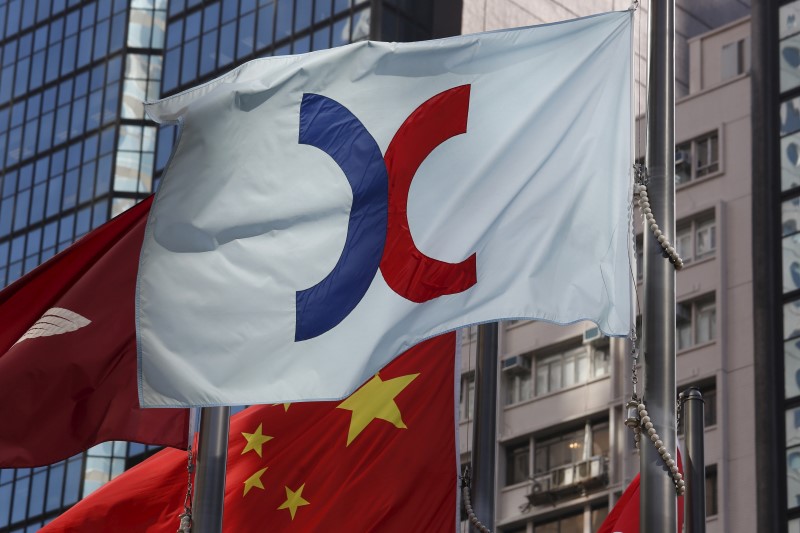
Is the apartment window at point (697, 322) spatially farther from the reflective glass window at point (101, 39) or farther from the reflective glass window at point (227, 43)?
the reflective glass window at point (101, 39)

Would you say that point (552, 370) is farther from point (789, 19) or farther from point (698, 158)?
point (789, 19)

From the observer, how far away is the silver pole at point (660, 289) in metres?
13.2

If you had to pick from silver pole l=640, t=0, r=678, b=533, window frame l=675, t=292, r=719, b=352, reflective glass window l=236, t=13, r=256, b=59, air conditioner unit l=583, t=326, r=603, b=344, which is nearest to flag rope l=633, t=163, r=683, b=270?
silver pole l=640, t=0, r=678, b=533

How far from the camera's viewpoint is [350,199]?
16.1m

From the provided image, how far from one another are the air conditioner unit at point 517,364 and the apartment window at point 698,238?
7731 millimetres

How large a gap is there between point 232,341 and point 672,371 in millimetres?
3653

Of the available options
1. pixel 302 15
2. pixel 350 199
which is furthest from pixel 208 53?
pixel 350 199

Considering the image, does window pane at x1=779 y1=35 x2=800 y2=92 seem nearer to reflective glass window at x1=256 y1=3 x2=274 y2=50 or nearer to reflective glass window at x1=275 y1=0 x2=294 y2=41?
reflective glass window at x1=275 y1=0 x2=294 y2=41

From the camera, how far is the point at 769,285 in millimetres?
72000

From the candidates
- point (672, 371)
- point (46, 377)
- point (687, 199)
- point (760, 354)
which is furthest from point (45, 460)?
point (687, 199)

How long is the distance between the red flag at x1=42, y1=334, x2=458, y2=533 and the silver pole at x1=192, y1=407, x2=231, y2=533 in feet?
10.2

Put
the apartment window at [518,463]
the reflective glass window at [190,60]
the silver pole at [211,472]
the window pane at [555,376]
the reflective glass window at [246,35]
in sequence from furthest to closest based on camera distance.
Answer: the reflective glass window at [190,60]
the reflective glass window at [246,35]
the window pane at [555,376]
the apartment window at [518,463]
the silver pole at [211,472]

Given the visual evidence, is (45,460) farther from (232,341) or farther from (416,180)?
(416,180)

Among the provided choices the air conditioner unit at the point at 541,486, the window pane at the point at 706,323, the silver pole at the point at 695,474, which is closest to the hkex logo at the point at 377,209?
the silver pole at the point at 695,474
